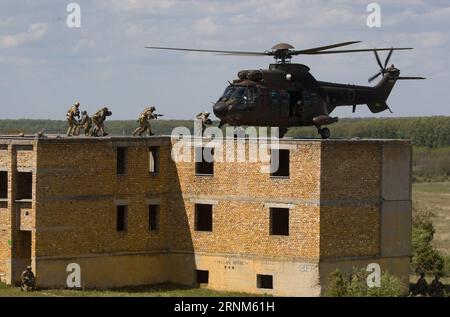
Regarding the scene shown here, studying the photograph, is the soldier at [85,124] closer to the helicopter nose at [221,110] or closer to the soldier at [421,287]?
the helicopter nose at [221,110]

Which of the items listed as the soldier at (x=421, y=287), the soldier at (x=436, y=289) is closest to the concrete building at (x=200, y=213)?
the soldier at (x=421, y=287)

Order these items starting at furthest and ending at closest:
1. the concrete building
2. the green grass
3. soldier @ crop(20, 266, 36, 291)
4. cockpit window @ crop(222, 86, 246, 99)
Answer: cockpit window @ crop(222, 86, 246, 99) → the concrete building → soldier @ crop(20, 266, 36, 291) → the green grass

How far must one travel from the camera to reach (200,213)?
57.2 metres

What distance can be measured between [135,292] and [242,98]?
27.2 ft

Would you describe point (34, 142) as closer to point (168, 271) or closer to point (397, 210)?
point (168, 271)

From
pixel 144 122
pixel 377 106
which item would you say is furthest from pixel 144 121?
pixel 377 106

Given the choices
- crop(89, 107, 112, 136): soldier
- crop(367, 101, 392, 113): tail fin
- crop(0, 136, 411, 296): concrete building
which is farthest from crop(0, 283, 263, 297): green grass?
crop(367, 101, 392, 113): tail fin

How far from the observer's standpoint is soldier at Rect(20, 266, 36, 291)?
172 ft

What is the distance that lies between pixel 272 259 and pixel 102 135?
8.36 m

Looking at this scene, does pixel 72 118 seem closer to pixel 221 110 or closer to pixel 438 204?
pixel 221 110

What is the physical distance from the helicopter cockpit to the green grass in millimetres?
7066

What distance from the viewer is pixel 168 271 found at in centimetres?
5731

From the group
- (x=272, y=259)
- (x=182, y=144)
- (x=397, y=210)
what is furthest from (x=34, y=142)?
(x=397, y=210)

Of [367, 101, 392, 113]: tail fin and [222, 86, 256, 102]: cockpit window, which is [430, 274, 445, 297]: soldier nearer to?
[367, 101, 392, 113]: tail fin
